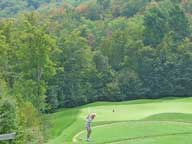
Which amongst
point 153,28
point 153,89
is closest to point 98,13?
point 153,28

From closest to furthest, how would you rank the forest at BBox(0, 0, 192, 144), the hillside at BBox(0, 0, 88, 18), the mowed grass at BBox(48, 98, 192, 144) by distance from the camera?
the mowed grass at BBox(48, 98, 192, 144), the forest at BBox(0, 0, 192, 144), the hillside at BBox(0, 0, 88, 18)

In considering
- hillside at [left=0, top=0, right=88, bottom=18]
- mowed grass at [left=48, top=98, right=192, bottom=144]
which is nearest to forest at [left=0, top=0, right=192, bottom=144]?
mowed grass at [left=48, top=98, right=192, bottom=144]

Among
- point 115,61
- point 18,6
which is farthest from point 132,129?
point 18,6

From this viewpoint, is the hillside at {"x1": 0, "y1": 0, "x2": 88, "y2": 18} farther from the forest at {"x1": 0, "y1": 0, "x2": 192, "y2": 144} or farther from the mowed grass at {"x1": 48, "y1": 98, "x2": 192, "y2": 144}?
the mowed grass at {"x1": 48, "y1": 98, "x2": 192, "y2": 144}

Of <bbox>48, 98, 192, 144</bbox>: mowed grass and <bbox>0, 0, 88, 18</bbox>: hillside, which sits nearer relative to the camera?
<bbox>48, 98, 192, 144</bbox>: mowed grass

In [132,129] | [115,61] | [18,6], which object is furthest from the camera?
[18,6]

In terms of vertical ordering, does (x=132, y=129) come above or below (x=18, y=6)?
below

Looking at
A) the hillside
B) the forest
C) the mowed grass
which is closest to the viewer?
the mowed grass

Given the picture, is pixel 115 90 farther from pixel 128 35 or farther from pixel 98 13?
pixel 98 13

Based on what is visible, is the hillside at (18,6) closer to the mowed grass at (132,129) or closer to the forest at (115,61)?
the forest at (115,61)

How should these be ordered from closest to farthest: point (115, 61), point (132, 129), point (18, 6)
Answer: point (132, 129), point (115, 61), point (18, 6)

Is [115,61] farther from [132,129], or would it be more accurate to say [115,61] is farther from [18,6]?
[18,6]

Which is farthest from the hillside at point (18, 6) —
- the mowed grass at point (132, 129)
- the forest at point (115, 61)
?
the mowed grass at point (132, 129)

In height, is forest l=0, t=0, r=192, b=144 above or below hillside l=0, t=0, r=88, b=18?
below
